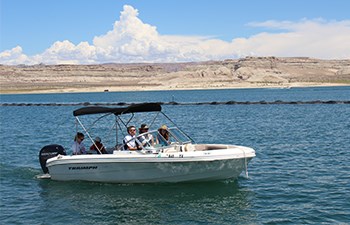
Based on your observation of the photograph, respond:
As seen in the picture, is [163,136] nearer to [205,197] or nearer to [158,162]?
[158,162]

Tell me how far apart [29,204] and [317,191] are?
8.44 meters

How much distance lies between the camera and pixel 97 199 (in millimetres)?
14805

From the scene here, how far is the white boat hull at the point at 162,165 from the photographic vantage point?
1509 cm

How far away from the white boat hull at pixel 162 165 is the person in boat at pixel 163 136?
0.46 meters

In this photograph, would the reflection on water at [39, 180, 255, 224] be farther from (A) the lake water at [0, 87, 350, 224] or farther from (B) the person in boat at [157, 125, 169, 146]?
(B) the person in boat at [157, 125, 169, 146]

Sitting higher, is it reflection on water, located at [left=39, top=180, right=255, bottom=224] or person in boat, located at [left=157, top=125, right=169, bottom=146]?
person in boat, located at [left=157, top=125, right=169, bottom=146]

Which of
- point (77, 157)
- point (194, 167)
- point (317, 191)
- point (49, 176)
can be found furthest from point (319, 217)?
point (49, 176)

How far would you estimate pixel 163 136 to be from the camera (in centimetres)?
1585

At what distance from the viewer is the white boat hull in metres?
15.1

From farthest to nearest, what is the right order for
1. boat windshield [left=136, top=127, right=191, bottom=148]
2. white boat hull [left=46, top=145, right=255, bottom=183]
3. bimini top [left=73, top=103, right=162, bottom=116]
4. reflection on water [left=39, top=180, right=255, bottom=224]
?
bimini top [left=73, top=103, right=162, bottom=116] → boat windshield [left=136, top=127, right=191, bottom=148] → white boat hull [left=46, top=145, right=255, bottom=183] → reflection on water [left=39, top=180, right=255, bottom=224]

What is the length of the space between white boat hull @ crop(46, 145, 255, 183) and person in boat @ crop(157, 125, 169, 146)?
0.46 meters

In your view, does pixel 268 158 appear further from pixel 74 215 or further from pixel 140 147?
pixel 74 215

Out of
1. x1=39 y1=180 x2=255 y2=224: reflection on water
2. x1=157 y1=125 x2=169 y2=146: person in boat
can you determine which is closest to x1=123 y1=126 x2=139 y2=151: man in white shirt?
x1=157 y1=125 x2=169 y2=146: person in boat

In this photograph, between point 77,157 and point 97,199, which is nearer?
point 97,199
